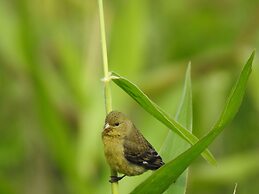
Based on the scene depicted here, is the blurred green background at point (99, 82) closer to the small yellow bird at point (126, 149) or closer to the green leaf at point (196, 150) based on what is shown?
the small yellow bird at point (126, 149)

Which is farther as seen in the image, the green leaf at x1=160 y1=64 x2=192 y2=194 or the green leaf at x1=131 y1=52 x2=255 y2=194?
the green leaf at x1=160 y1=64 x2=192 y2=194

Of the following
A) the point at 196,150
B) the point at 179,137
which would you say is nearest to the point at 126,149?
the point at 179,137

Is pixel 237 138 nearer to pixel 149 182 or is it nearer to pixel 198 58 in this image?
pixel 198 58

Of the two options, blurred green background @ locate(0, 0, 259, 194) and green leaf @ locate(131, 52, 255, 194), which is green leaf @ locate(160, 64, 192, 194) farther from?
blurred green background @ locate(0, 0, 259, 194)

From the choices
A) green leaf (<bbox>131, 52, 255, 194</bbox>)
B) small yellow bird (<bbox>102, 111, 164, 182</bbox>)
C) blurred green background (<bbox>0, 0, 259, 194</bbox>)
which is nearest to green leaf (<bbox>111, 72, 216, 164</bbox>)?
green leaf (<bbox>131, 52, 255, 194</bbox>)

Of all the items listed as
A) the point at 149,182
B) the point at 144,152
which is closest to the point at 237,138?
the point at 144,152

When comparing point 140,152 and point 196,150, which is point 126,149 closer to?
point 140,152
